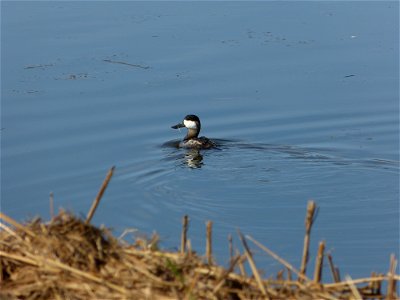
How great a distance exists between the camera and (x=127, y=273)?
186 inches

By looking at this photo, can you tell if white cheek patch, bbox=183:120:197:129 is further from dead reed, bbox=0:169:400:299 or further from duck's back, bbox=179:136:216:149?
dead reed, bbox=0:169:400:299

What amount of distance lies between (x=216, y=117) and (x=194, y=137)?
0.66 meters

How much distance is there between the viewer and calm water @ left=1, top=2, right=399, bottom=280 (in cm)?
881

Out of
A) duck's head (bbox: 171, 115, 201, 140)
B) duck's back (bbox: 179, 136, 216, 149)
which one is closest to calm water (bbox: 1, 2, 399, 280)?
duck's back (bbox: 179, 136, 216, 149)

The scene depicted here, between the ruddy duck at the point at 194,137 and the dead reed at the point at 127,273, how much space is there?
642cm

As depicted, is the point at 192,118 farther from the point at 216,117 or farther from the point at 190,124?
the point at 216,117

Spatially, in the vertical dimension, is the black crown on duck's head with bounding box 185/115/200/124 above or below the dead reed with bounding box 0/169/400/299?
above

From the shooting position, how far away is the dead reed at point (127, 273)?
461cm

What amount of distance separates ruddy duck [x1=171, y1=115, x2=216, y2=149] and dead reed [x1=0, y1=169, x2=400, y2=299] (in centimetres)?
642

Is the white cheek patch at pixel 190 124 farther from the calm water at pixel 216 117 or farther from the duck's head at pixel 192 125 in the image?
the calm water at pixel 216 117

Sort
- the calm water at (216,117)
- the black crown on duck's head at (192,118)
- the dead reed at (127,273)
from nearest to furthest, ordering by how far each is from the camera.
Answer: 1. the dead reed at (127,273)
2. the calm water at (216,117)
3. the black crown on duck's head at (192,118)

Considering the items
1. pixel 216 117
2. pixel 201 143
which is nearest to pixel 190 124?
pixel 201 143

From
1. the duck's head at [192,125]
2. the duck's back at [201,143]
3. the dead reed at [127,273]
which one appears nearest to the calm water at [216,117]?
the duck's back at [201,143]

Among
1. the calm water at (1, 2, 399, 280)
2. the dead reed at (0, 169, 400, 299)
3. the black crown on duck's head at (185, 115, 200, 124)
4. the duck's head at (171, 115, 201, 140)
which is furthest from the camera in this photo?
the black crown on duck's head at (185, 115, 200, 124)
